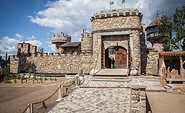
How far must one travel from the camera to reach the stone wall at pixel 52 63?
74.7ft

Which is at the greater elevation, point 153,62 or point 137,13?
point 137,13

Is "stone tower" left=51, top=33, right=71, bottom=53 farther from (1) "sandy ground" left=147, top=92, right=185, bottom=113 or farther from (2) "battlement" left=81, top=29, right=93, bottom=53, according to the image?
(1) "sandy ground" left=147, top=92, right=185, bottom=113

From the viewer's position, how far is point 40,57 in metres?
24.8

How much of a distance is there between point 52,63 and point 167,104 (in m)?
17.9

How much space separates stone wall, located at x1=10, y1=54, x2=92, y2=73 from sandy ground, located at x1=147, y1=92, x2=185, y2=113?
496 inches

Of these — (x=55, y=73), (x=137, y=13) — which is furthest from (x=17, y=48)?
(x=137, y=13)

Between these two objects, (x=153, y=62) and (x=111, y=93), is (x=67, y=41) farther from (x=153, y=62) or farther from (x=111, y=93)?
(x=111, y=93)

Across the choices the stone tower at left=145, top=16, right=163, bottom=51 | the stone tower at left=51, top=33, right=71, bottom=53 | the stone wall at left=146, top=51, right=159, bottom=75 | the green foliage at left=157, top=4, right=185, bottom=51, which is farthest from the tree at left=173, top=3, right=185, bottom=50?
the stone tower at left=51, top=33, right=71, bottom=53

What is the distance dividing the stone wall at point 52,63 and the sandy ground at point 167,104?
12596 mm

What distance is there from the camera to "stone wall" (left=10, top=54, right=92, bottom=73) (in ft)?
74.7

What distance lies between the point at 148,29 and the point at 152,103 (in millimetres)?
23966

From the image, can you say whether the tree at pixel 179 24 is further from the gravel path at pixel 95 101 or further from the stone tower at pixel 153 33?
the gravel path at pixel 95 101

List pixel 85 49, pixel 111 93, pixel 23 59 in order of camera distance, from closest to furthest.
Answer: pixel 111 93 < pixel 23 59 < pixel 85 49

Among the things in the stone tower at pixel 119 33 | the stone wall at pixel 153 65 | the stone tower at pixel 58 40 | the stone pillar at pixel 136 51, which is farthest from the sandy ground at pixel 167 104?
the stone tower at pixel 58 40
